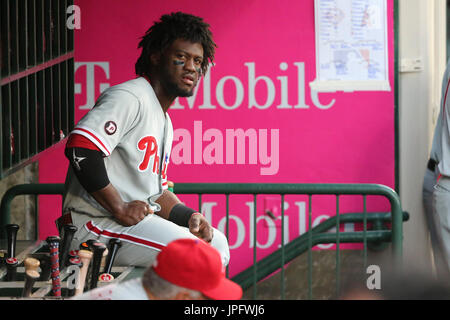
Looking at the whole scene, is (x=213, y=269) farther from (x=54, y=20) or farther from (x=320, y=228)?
(x=320, y=228)

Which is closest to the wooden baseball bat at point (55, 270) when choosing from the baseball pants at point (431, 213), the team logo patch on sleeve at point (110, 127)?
the team logo patch on sleeve at point (110, 127)

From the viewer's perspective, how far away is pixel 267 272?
652cm

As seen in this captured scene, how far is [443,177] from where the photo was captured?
244 inches

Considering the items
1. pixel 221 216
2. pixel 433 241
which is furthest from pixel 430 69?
pixel 221 216

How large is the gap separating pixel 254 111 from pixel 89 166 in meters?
2.92

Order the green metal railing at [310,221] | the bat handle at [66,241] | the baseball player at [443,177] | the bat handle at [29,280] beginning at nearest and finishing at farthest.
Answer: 1. the bat handle at [29,280]
2. the bat handle at [66,241]
3. the green metal railing at [310,221]
4. the baseball player at [443,177]

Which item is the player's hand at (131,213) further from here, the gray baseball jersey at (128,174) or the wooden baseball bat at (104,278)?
the wooden baseball bat at (104,278)

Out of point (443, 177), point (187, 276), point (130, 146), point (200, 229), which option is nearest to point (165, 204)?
point (200, 229)

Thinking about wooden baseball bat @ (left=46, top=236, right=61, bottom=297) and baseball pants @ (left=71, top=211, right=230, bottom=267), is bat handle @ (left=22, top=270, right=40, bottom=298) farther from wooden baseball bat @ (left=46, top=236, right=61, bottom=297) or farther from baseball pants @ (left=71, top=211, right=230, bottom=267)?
baseball pants @ (left=71, top=211, right=230, bottom=267)

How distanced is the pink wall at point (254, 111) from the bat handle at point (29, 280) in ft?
10.8

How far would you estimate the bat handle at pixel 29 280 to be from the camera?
333cm

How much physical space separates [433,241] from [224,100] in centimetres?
198

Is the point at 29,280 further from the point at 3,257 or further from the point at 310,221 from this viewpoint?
the point at 310,221

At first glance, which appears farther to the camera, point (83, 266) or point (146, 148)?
point (146, 148)
